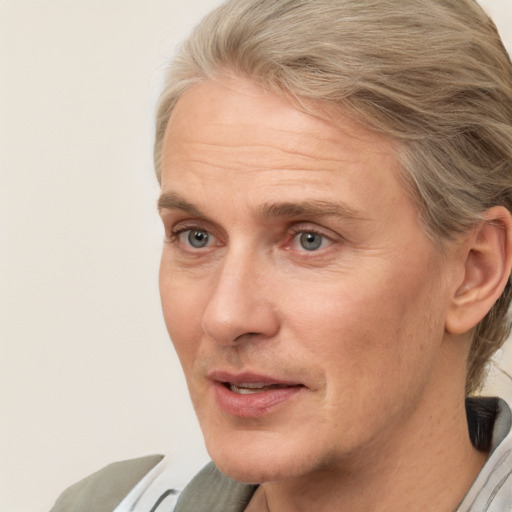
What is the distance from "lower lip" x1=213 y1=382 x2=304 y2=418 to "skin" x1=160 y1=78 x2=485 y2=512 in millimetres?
14

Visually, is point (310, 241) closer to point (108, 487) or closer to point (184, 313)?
point (184, 313)

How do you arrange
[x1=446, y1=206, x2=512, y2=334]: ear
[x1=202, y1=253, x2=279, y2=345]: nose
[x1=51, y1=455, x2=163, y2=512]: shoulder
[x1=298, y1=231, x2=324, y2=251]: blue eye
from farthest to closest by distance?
[x1=51, y1=455, x2=163, y2=512]: shoulder, [x1=446, y1=206, x2=512, y2=334]: ear, [x1=298, y1=231, x2=324, y2=251]: blue eye, [x1=202, y1=253, x2=279, y2=345]: nose

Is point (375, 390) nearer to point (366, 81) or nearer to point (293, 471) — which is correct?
point (293, 471)

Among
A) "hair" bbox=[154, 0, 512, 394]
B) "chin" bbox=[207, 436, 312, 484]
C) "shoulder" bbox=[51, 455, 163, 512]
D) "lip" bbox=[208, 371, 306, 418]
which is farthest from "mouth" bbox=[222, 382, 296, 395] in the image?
"shoulder" bbox=[51, 455, 163, 512]

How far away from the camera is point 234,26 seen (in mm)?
2574

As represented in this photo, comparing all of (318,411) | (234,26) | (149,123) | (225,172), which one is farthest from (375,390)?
(149,123)

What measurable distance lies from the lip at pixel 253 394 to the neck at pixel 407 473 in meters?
0.25

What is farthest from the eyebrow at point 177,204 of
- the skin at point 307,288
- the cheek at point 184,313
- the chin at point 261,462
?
the chin at point 261,462

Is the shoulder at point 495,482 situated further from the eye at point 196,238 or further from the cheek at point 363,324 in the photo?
the eye at point 196,238

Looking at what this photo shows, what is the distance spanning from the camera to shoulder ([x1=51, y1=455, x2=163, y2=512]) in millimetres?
3180

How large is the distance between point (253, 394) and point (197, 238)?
1.40 ft

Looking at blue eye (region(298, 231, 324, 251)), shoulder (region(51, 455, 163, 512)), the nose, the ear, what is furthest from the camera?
shoulder (region(51, 455, 163, 512))

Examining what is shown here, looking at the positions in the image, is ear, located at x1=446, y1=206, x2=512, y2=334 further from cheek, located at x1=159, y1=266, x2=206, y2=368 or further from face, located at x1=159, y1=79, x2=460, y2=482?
cheek, located at x1=159, y1=266, x2=206, y2=368

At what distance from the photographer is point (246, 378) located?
→ 2.47 m
